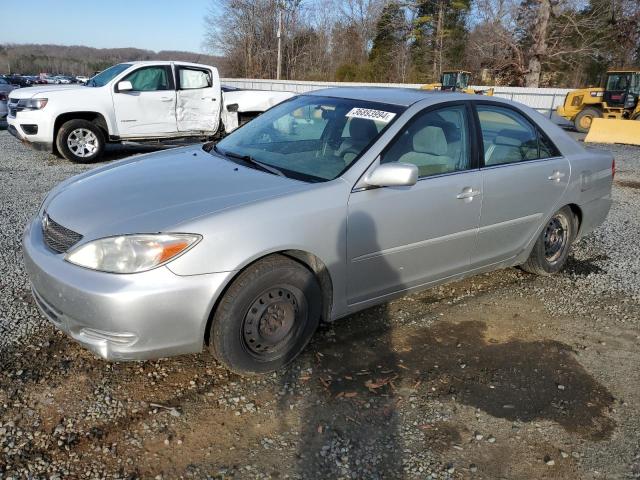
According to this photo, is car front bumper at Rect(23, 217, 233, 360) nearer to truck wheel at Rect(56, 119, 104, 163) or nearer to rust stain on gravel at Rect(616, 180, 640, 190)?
truck wheel at Rect(56, 119, 104, 163)

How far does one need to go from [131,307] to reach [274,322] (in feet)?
2.67

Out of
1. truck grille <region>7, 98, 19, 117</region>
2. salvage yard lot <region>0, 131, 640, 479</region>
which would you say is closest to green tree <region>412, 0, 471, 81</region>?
truck grille <region>7, 98, 19, 117</region>

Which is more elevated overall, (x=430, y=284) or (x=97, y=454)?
(x=430, y=284)

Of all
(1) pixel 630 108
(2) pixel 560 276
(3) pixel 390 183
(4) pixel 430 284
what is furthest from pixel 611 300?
(1) pixel 630 108

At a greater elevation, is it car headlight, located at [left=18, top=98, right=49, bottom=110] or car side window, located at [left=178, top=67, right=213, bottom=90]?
car side window, located at [left=178, top=67, right=213, bottom=90]

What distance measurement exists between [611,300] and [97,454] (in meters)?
3.98

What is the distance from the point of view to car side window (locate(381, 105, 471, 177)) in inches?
132

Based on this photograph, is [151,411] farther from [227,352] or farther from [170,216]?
A: [170,216]

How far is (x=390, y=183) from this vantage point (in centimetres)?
300

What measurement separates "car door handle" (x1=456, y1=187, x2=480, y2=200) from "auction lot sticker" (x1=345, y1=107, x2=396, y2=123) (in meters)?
0.71

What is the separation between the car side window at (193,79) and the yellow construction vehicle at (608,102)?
38.8 ft

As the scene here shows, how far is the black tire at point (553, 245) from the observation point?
4.47m

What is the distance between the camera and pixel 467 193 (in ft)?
11.7

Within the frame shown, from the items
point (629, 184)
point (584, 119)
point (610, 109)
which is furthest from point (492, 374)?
point (584, 119)
